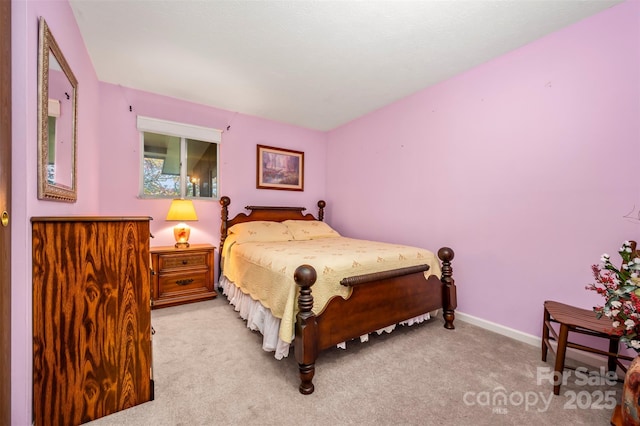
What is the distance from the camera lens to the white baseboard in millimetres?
1971

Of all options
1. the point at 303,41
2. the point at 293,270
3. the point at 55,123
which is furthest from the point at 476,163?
the point at 55,123

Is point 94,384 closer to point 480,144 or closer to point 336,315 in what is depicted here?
point 336,315

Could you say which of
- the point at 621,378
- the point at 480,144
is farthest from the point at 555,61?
the point at 621,378

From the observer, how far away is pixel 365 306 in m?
2.05

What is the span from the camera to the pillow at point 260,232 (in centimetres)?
330

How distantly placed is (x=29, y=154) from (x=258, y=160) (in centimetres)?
290

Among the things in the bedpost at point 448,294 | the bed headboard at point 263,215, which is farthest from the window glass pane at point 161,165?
the bedpost at point 448,294

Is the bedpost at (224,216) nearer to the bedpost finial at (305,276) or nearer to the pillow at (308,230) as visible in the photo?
the pillow at (308,230)

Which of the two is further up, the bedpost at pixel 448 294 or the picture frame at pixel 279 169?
the picture frame at pixel 279 169

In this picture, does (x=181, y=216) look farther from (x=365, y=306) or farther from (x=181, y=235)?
(x=365, y=306)

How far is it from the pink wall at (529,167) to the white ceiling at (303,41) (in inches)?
10.0

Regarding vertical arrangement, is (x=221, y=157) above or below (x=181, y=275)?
above

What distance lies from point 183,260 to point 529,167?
3.66m

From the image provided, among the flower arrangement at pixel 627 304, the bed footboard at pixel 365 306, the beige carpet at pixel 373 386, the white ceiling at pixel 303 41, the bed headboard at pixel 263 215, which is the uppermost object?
the white ceiling at pixel 303 41
